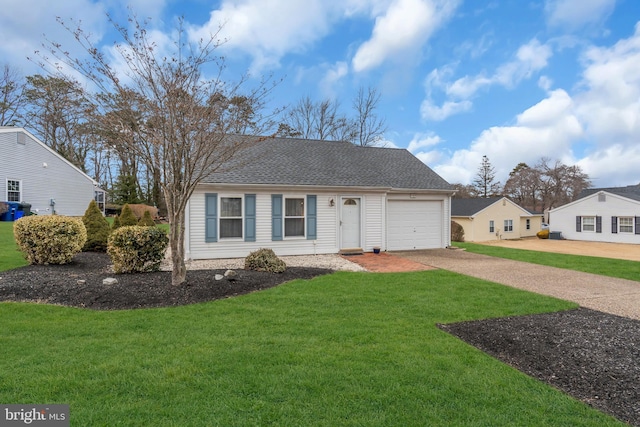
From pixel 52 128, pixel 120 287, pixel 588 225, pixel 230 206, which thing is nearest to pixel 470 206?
pixel 588 225

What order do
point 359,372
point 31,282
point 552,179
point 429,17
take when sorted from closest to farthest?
point 359,372, point 31,282, point 429,17, point 552,179

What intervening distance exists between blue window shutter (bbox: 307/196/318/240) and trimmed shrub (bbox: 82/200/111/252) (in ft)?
21.7

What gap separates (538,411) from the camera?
257 centimetres

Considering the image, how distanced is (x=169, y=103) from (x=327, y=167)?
25.8 ft

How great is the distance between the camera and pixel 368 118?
25891mm

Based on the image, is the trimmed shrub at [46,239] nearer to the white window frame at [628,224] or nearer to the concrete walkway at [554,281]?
the concrete walkway at [554,281]

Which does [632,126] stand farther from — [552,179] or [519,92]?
[552,179]

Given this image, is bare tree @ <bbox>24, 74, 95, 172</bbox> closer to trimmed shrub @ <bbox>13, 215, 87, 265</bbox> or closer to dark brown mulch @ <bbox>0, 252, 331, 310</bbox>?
trimmed shrub @ <bbox>13, 215, 87, 265</bbox>

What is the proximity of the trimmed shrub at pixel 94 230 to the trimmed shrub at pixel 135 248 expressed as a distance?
460cm

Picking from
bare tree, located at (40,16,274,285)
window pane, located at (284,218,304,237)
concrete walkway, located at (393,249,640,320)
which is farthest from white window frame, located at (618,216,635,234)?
bare tree, located at (40,16,274,285)

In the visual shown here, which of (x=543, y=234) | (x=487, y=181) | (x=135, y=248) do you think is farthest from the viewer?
(x=487, y=181)

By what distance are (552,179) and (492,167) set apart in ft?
21.6

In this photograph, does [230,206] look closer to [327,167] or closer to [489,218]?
[327,167]

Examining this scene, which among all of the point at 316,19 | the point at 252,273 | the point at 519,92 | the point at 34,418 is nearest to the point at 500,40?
the point at 519,92
